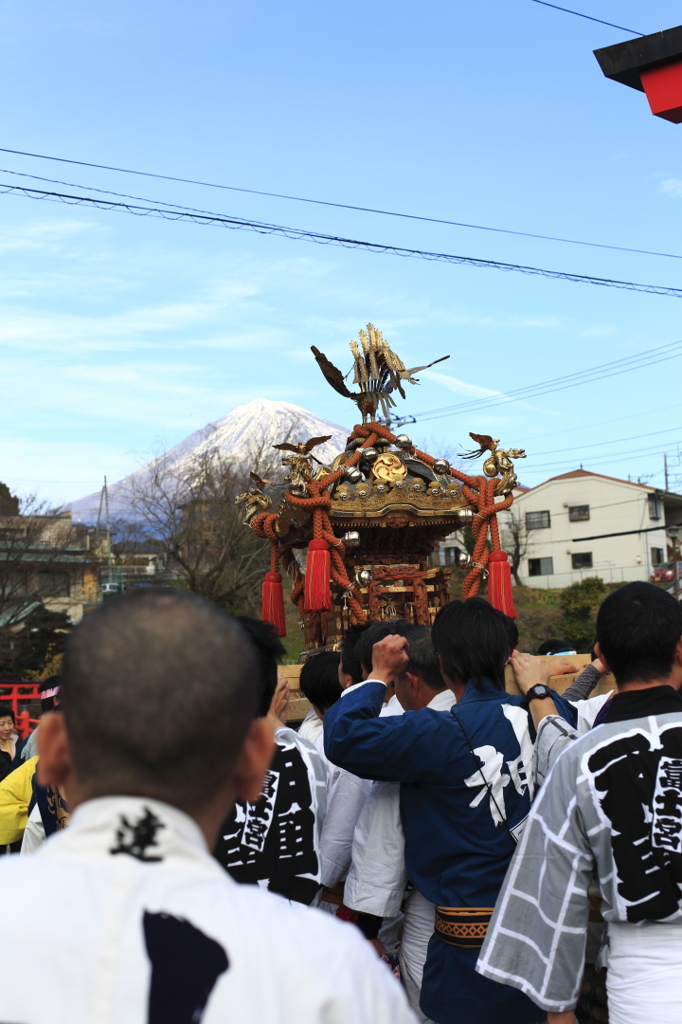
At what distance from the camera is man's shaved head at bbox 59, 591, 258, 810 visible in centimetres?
98

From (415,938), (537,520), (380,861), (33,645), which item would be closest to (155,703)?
(380,861)

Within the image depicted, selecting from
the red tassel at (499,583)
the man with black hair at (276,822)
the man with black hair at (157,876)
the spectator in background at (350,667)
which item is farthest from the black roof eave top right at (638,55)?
the man with black hair at (157,876)

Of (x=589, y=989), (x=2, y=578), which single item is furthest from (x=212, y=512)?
(x=589, y=989)

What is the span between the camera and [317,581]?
680cm

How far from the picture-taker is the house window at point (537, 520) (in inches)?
1590

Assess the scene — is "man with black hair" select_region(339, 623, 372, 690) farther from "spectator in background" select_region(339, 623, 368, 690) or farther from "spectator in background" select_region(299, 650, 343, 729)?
"spectator in background" select_region(299, 650, 343, 729)

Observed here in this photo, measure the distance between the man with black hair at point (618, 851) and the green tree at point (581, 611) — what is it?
2317 centimetres

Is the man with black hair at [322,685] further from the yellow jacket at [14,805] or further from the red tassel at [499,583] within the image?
the red tassel at [499,583]

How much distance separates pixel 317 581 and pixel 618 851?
16.2 feet

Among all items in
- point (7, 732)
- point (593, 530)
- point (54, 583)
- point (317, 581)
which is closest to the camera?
point (7, 732)

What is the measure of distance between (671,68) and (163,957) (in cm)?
456

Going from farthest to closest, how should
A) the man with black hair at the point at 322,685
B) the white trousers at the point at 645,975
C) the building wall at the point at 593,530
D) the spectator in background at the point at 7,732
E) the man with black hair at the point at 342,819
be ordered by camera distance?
the building wall at the point at 593,530 → the spectator in background at the point at 7,732 → the man with black hair at the point at 322,685 → the man with black hair at the point at 342,819 → the white trousers at the point at 645,975

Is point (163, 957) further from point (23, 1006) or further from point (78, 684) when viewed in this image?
point (78, 684)

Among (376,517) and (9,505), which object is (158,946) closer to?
(376,517)
